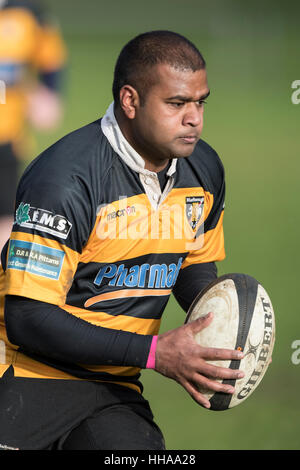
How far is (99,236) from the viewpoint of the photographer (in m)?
3.62

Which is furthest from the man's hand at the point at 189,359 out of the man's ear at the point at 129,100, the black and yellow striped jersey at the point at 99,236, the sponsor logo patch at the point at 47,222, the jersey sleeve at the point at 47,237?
the man's ear at the point at 129,100

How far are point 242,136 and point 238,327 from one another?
12784mm

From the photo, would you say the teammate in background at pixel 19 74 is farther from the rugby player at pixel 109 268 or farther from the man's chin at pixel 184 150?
the man's chin at pixel 184 150

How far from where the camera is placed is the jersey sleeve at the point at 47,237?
11.3ft

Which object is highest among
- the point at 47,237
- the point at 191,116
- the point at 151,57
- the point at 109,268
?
the point at 151,57

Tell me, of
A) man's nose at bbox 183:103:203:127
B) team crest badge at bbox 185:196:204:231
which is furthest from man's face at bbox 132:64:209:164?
team crest badge at bbox 185:196:204:231

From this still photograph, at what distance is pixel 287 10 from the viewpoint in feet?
79.4

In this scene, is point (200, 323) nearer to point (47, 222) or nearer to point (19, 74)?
point (47, 222)

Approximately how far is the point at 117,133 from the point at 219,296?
2.61 feet

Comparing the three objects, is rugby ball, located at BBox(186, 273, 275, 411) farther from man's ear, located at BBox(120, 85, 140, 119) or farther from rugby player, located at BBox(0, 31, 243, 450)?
man's ear, located at BBox(120, 85, 140, 119)

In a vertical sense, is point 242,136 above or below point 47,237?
above

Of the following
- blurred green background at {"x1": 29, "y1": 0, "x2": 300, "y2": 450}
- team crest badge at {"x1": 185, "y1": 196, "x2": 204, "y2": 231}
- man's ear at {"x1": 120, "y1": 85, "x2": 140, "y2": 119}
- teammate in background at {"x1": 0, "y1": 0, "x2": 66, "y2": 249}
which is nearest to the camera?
man's ear at {"x1": 120, "y1": 85, "x2": 140, "y2": 119}

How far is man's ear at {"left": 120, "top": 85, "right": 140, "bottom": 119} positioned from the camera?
366cm

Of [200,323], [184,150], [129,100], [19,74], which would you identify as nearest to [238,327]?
[200,323]
